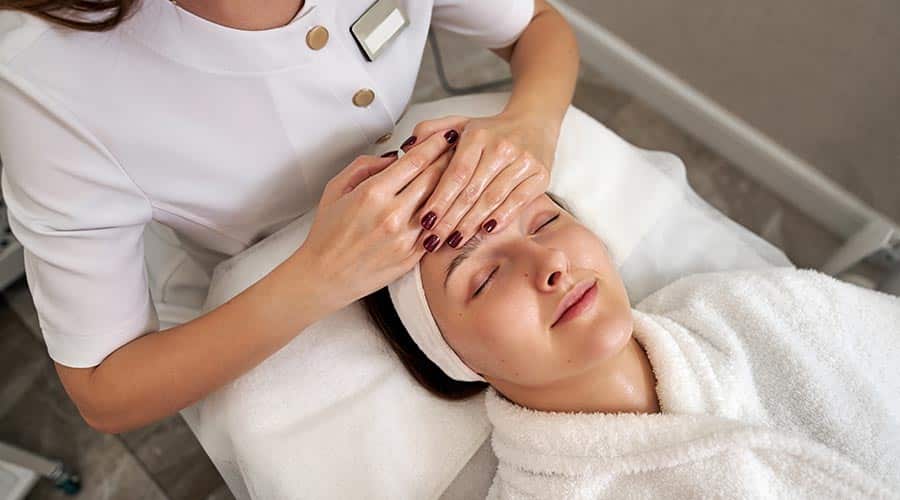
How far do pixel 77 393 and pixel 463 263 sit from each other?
1.62ft

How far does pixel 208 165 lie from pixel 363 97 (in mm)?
209

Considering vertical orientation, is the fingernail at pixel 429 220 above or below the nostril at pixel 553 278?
above

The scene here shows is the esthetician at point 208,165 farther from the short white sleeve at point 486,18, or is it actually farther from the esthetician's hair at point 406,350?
the esthetician's hair at point 406,350

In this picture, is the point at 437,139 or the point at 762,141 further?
the point at 762,141

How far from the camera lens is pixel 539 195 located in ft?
3.13

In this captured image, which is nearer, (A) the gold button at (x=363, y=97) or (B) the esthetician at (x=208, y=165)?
(B) the esthetician at (x=208, y=165)

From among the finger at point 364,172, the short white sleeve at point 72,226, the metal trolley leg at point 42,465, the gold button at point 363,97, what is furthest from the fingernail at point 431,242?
the metal trolley leg at point 42,465

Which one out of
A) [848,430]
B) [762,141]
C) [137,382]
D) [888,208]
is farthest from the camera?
[762,141]

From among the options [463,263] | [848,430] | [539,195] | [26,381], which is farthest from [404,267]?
[26,381]

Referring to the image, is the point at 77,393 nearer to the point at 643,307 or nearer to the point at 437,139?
the point at 437,139

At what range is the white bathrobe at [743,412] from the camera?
0.89 meters

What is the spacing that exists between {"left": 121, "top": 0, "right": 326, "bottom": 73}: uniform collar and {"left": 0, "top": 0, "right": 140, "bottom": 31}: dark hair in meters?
0.03

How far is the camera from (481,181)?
84cm

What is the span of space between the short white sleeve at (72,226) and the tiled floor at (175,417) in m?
0.82
